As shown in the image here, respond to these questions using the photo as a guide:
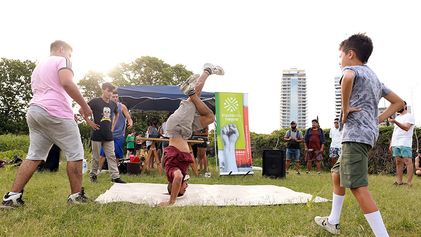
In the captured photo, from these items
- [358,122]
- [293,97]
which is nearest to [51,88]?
[358,122]

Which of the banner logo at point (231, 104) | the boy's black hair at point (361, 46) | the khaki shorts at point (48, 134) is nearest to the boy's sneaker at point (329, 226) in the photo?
the boy's black hair at point (361, 46)

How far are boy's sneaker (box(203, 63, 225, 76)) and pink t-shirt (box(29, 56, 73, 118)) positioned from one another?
159 cm

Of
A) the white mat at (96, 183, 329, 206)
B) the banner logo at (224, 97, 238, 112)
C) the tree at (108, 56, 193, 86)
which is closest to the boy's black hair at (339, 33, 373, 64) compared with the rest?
the white mat at (96, 183, 329, 206)

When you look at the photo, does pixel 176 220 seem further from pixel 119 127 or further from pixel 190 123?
pixel 119 127

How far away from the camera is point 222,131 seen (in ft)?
24.7

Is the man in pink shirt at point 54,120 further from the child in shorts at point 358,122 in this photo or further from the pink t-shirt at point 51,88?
the child in shorts at point 358,122

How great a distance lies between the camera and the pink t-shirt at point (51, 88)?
2.93 metres

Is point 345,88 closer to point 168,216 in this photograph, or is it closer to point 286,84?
point 168,216

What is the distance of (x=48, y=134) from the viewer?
9.77ft

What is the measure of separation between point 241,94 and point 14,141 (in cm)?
1165

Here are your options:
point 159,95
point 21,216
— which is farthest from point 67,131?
point 159,95

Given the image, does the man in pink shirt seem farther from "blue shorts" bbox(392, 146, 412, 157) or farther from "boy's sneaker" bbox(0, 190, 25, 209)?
"blue shorts" bbox(392, 146, 412, 157)

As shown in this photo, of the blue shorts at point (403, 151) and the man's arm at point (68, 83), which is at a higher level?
the man's arm at point (68, 83)

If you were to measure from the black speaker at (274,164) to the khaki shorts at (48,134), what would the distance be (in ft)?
17.7
